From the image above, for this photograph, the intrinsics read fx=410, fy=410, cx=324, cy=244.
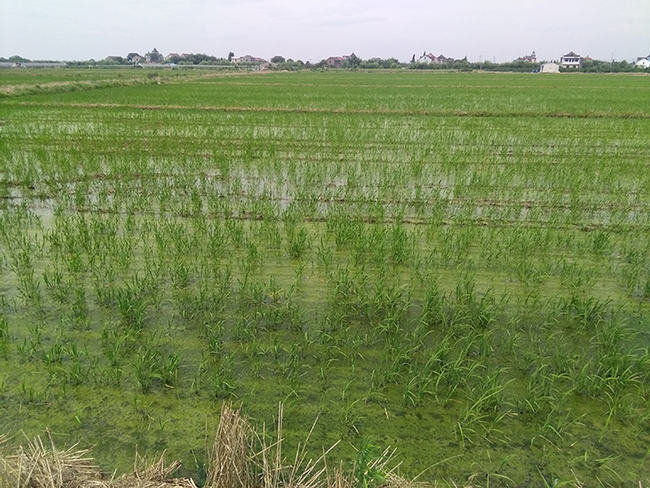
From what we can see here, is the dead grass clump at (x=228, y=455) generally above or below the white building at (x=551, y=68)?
below

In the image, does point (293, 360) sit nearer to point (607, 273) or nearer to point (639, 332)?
point (639, 332)

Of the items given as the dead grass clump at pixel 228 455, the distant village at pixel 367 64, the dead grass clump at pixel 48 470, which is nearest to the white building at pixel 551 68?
the distant village at pixel 367 64

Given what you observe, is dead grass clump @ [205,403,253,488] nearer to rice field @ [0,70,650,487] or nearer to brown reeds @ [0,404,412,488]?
brown reeds @ [0,404,412,488]

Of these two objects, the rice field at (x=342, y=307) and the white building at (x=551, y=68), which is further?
the white building at (x=551, y=68)

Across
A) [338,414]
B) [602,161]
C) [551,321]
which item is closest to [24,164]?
[338,414]

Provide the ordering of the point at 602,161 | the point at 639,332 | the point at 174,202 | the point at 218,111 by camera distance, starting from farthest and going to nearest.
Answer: the point at 218,111, the point at 602,161, the point at 174,202, the point at 639,332

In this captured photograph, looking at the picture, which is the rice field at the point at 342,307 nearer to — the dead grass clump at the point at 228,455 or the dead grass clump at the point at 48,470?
the dead grass clump at the point at 48,470

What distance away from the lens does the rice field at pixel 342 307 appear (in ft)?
7.94

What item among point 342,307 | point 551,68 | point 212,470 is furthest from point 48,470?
point 551,68

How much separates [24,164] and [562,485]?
8713 mm

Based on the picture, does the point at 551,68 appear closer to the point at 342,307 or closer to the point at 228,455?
the point at 342,307

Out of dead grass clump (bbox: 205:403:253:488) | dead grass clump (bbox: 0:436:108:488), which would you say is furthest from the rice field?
dead grass clump (bbox: 205:403:253:488)

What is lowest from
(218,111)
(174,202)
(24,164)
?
(174,202)

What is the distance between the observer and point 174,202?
598 cm
